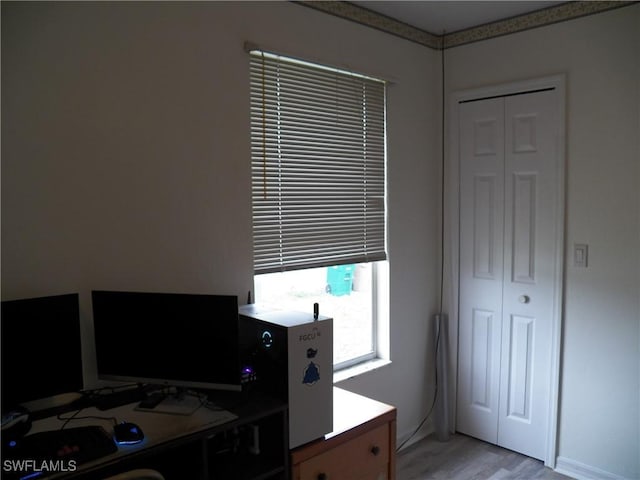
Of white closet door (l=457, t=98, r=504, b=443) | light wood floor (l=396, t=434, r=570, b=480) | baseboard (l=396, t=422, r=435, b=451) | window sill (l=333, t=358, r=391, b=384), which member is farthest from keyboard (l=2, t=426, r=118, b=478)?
white closet door (l=457, t=98, r=504, b=443)

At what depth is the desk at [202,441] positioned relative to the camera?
5.23 ft

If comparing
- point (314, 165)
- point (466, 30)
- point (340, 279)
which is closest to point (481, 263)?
point (340, 279)

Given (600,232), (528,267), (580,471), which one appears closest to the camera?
(600,232)

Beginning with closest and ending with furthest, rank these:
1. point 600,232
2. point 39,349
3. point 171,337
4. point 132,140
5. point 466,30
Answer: point 39,349, point 171,337, point 132,140, point 600,232, point 466,30

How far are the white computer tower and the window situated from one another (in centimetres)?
52

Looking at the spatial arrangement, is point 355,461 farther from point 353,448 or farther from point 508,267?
point 508,267

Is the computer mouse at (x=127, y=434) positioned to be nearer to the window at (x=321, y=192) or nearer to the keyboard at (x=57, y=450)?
the keyboard at (x=57, y=450)

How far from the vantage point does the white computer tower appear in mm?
1888

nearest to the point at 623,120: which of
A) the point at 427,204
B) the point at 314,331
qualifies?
the point at 427,204

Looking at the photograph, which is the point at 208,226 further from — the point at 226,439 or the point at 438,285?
the point at 438,285

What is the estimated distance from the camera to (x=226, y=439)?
77.0 inches

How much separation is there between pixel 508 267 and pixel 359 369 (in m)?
1.09

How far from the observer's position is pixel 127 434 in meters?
1.61

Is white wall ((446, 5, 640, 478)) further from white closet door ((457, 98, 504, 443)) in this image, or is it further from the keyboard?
the keyboard
